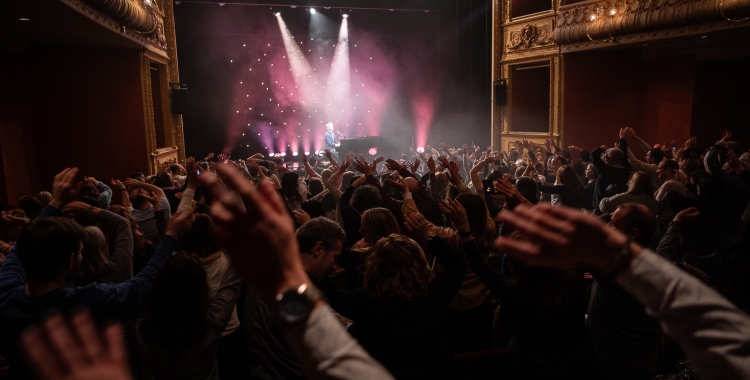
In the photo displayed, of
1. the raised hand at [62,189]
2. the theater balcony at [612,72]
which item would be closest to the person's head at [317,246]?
the raised hand at [62,189]

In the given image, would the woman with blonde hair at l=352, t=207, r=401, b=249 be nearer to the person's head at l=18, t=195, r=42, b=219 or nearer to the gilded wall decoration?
the person's head at l=18, t=195, r=42, b=219

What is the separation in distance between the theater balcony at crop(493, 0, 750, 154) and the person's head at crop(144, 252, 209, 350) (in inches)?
385

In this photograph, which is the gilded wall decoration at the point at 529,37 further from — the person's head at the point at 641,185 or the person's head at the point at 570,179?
the person's head at the point at 641,185

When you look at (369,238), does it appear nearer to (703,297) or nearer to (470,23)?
(703,297)

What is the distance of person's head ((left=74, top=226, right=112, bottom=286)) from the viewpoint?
2518 millimetres

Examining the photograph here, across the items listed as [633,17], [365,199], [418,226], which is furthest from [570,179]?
[633,17]

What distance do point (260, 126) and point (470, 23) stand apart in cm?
736

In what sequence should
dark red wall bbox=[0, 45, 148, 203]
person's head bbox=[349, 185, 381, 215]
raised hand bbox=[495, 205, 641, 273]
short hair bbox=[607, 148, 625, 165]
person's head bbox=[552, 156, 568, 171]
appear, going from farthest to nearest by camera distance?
dark red wall bbox=[0, 45, 148, 203], person's head bbox=[552, 156, 568, 171], short hair bbox=[607, 148, 625, 165], person's head bbox=[349, 185, 381, 215], raised hand bbox=[495, 205, 641, 273]

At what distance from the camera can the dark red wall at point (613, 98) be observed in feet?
41.5

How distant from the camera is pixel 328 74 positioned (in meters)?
17.7

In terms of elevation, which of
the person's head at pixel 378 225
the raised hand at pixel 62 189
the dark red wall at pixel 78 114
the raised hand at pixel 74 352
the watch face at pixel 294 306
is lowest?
the person's head at pixel 378 225

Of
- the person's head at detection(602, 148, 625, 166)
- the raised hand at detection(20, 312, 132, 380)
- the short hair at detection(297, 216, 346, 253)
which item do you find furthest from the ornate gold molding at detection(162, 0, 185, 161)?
the raised hand at detection(20, 312, 132, 380)

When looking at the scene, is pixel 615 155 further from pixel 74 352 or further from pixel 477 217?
pixel 74 352

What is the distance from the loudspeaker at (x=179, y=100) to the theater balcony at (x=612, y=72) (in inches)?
317
